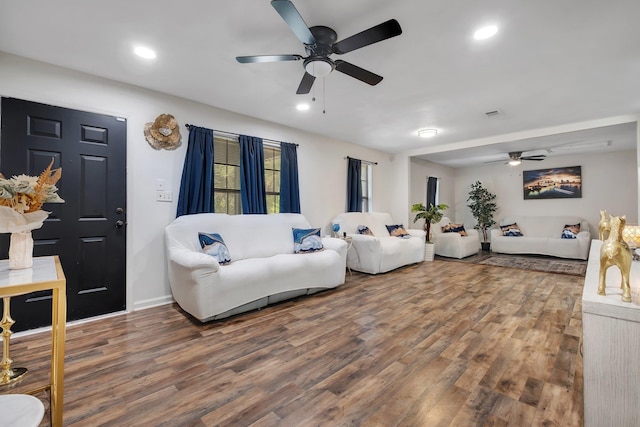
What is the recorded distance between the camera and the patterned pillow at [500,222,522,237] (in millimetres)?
6996

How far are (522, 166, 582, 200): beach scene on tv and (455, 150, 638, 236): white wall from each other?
0.34ft

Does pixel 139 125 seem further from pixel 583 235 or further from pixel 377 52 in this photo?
pixel 583 235

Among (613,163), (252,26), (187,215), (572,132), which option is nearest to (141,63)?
(252,26)

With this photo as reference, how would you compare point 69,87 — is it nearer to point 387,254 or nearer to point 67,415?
point 67,415

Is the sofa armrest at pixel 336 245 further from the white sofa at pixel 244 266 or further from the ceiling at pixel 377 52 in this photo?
the ceiling at pixel 377 52

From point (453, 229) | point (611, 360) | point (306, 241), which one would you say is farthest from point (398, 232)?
point (611, 360)

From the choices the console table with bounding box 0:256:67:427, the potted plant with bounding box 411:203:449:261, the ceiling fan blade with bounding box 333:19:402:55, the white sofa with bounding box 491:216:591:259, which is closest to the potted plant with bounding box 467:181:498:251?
the white sofa with bounding box 491:216:591:259

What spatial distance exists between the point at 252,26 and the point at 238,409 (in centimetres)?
254

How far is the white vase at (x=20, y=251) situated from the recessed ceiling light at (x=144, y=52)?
1782 mm

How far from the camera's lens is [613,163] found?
6.41m

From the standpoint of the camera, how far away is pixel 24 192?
55.0 inches

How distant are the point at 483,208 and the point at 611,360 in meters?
7.60

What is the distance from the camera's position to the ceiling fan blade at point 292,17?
5.23ft

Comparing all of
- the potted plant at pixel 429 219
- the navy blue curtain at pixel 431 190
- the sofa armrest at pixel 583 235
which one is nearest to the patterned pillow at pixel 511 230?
the sofa armrest at pixel 583 235
